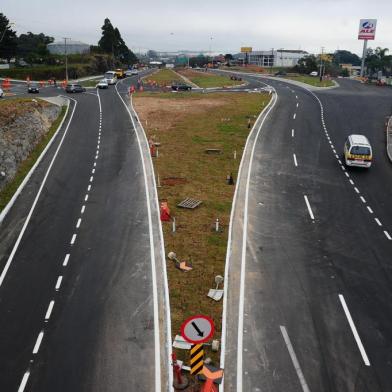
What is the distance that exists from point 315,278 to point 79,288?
11.1m

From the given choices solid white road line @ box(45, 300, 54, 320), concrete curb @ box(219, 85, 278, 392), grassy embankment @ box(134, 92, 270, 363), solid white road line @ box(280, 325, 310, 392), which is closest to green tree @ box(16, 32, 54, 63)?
grassy embankment @ box(134, 92, 270, 363)

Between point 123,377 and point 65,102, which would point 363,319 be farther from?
point 65,102

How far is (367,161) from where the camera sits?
3319 centimetres

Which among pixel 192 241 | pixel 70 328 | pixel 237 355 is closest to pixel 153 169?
pixel 192 241

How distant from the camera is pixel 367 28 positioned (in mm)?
111875

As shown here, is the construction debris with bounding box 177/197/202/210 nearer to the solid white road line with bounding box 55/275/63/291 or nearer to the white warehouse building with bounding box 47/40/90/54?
the solid white road line with bounding box 55/275/63/291

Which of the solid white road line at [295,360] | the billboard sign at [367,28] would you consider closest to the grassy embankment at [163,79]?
the billboard sign at [367,28]

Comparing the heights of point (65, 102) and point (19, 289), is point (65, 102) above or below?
above

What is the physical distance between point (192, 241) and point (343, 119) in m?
38.0

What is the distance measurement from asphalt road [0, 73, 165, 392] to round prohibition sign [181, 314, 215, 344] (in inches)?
110

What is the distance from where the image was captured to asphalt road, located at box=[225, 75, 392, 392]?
1360 centimetres

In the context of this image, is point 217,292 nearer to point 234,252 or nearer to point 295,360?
point 234,252

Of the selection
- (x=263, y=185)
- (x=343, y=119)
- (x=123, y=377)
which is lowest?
(x=123, y=377)

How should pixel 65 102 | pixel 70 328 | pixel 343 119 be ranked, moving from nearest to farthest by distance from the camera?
pixel 70 328 → pixel 343 119 → pixel 65 102
